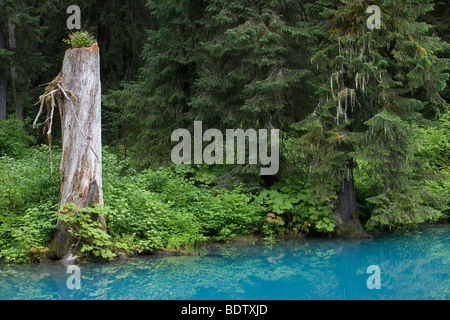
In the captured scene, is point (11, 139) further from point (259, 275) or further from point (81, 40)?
point (259, 275)

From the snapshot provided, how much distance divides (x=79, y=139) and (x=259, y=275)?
152 inches

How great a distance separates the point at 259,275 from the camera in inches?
314

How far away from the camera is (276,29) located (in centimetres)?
1161

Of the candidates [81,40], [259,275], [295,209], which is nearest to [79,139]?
[81,40]

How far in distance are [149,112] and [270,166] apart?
393 centimetres

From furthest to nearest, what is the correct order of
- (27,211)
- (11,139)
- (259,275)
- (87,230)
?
1. (11,139)
2. (27,211)
3. (87,230)
4. (259,275)

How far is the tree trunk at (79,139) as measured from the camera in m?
8.64

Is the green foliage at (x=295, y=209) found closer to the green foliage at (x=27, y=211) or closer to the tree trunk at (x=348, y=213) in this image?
the tree trunk at (x=348, y=213)

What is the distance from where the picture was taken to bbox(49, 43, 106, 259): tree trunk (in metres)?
8.64

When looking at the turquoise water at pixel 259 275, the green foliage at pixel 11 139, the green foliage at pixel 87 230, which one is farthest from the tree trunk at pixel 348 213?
the green foliage at pixel 11 139

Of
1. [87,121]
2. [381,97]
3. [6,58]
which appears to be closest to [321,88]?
[381,97]

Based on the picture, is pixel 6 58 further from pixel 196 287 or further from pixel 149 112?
pixel 196 287

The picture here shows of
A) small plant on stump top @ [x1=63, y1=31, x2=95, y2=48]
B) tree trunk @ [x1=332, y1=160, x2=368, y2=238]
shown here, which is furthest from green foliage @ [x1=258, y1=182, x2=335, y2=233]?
small plant on stump top @ [x1=63, y1=31, x2=95, y2=48]

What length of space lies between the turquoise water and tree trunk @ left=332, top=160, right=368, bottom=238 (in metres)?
0.46
